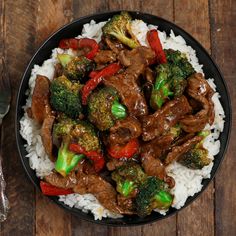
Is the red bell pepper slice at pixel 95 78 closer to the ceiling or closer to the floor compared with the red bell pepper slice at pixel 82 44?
closer to the floor

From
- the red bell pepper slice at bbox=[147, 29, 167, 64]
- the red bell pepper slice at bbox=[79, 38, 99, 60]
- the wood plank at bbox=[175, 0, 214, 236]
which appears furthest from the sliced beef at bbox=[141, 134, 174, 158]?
the wood plank at bbox=[175, 0, 214, 236]

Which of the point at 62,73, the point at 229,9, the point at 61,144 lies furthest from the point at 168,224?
the point at 229,9

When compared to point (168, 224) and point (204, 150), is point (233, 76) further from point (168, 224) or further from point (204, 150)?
point (168, 224)

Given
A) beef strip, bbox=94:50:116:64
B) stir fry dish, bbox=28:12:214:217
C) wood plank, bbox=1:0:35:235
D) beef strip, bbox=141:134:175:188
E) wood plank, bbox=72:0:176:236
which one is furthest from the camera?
wood plank, bbox=72:0:176:236

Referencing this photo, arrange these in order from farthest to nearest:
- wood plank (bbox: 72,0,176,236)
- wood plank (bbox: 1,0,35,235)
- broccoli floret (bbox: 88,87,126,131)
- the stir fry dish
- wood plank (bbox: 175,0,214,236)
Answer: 1. wood plank (bbox: 175,0,214,236)
2. wood plank (bbox: 72,0,176,236)
3. wood plank (bbox: 1,0,35,235)
4. the stir fry dish
5. broccoli floret (bbox: 88,87,126,131)

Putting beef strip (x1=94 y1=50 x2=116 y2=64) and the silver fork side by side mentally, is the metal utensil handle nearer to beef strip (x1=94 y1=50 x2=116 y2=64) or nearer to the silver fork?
the silver fork

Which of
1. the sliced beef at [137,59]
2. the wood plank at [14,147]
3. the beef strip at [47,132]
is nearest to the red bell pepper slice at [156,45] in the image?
the sliced beef at [137,59]

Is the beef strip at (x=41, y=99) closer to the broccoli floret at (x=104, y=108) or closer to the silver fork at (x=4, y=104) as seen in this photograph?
the broccoli floret at (x=104, y=108)
